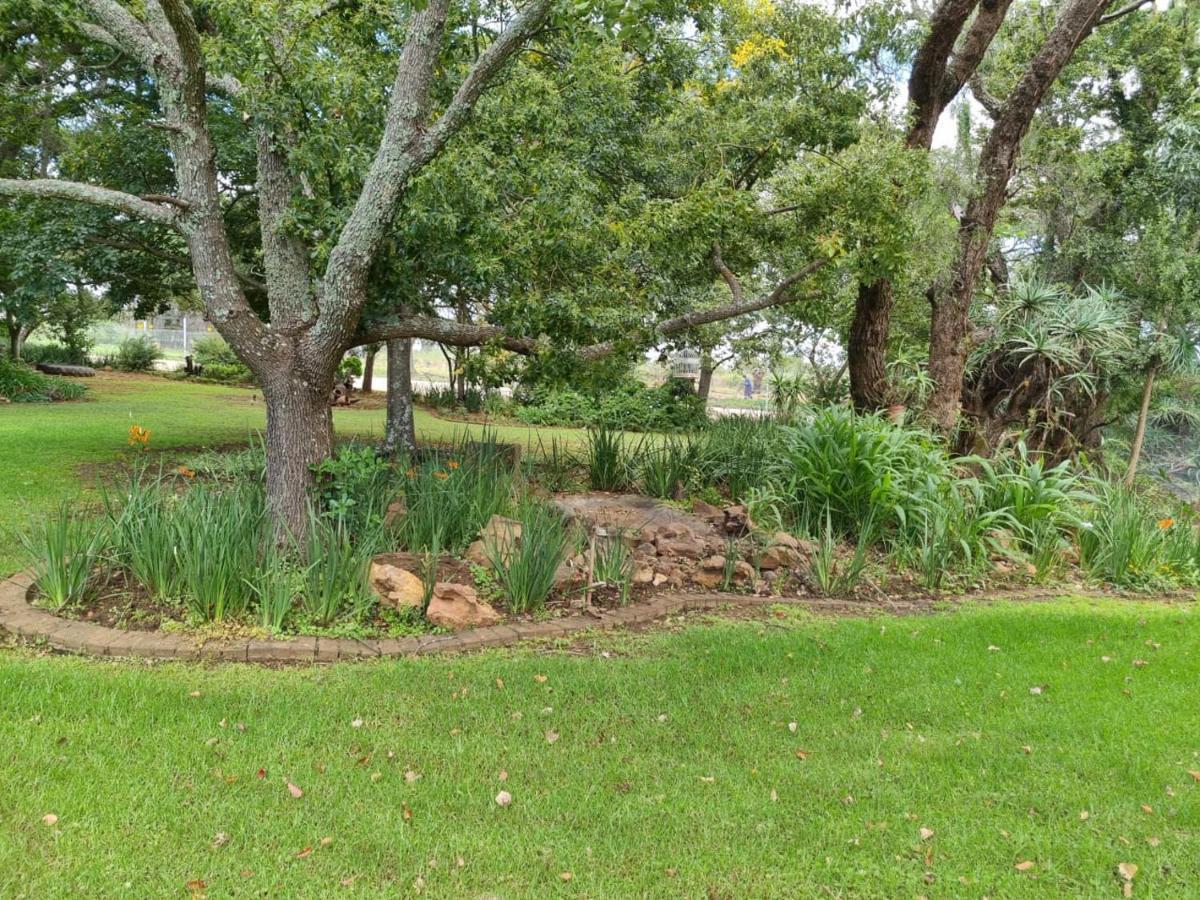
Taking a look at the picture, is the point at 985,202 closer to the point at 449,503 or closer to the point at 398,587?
the point at 449,503

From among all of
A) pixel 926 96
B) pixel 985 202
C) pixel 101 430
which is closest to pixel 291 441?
pixel 101 430

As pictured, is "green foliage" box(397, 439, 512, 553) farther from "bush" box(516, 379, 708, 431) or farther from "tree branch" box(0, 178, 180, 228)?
"bush" box(516, 379, 708, 431)

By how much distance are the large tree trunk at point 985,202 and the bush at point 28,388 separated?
13.9 meters

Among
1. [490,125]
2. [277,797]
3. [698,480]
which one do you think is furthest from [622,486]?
[277,797]

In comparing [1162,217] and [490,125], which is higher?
[1162,217]

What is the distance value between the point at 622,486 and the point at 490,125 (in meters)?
3.29

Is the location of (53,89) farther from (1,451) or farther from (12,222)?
(1,451)

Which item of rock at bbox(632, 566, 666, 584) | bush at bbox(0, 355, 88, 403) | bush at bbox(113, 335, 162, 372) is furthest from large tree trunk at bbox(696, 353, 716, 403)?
bush at bbox(113, 335, 162, 372)

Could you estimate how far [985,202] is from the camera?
7.59 m

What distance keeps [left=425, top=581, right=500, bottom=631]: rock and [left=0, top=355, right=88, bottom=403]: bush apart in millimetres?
12290

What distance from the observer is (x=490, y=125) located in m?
4.97

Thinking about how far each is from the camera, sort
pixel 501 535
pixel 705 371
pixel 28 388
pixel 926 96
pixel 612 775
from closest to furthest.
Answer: pixel 612 775 < pixel 501 535 < pixel 926 96 < pixel 28 388 < pixel 705 371

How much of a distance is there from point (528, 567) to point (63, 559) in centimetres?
230

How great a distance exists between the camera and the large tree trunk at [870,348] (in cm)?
784
